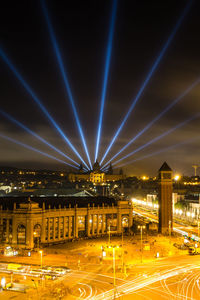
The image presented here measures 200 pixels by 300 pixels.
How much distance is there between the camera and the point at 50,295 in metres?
34.9

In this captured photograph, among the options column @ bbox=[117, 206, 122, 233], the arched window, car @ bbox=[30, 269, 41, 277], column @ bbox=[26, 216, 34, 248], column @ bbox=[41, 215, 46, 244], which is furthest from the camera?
column @ bbox=[117, 206, 122, 233]

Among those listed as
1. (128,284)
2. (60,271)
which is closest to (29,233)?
(60,271)

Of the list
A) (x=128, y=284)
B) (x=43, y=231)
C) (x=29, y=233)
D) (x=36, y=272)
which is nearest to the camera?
(x=128, y=284)

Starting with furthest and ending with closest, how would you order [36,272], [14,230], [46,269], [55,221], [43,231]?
[55,221], [43,231], [14,230], [46,269], [36,272]

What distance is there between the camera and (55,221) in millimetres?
73250

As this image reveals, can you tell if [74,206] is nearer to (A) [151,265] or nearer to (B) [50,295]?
(A) [151,265]

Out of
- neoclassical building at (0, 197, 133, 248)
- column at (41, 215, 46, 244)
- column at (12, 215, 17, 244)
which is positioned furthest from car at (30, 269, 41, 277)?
column at (41, 215, 46, 244)

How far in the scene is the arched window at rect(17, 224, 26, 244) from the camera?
6662cm

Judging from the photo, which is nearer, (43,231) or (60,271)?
(60,271)

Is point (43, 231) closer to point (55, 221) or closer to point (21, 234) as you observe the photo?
point (55, 221)

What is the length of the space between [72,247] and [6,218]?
16216 mm

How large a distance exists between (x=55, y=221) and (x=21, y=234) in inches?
357

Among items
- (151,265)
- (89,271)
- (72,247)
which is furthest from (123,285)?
(72,247)

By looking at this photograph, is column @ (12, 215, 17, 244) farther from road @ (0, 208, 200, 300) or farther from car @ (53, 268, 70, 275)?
car @ (53, 268, 70, 275)
